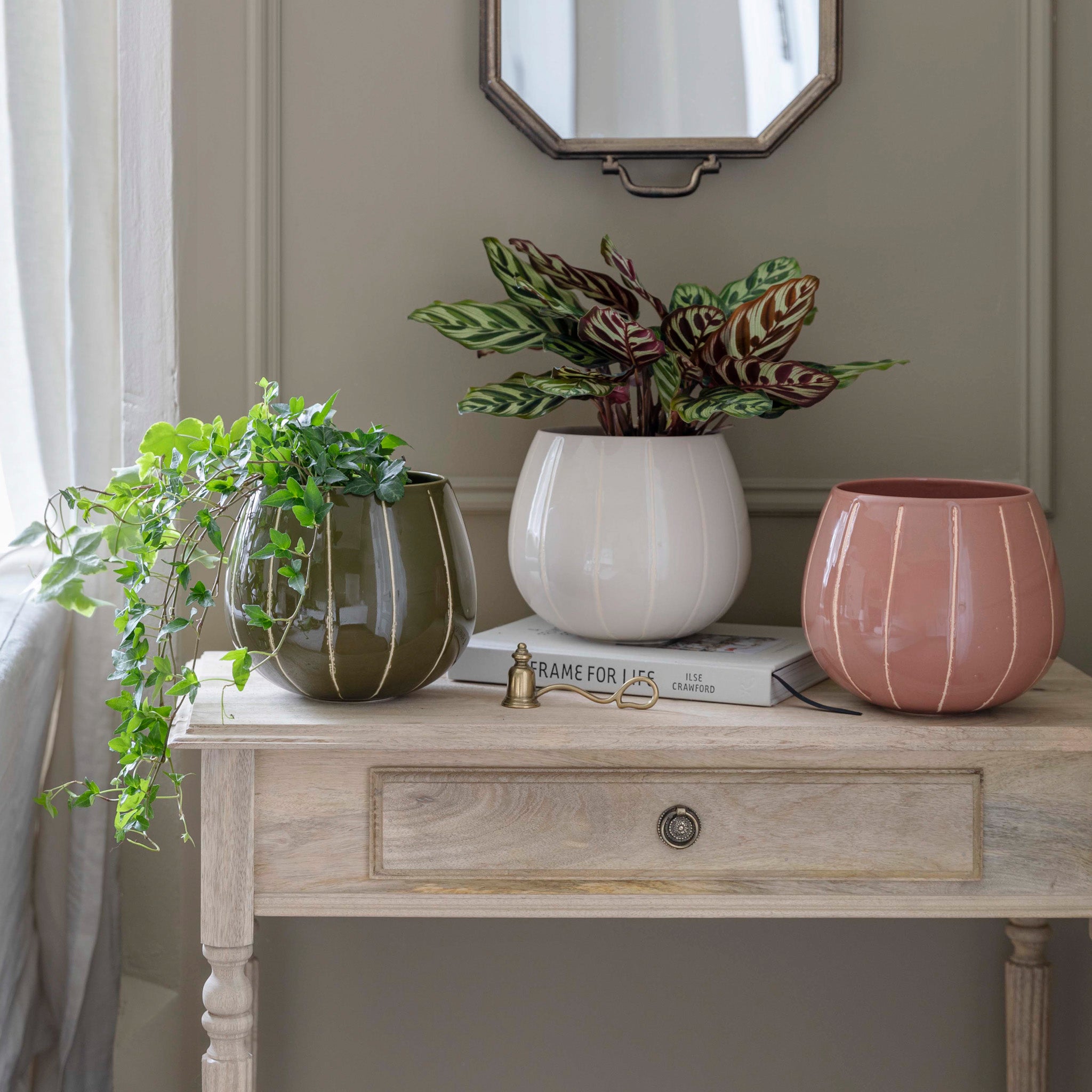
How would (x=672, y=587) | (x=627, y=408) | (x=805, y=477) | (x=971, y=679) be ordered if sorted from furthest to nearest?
(x=805, y=477) → (x=627, y=408) → (x=672, y=587) → (x=971, y=679)

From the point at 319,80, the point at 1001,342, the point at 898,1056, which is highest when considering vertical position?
the point at 319,80

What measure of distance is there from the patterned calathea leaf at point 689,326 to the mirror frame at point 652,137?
291 mm

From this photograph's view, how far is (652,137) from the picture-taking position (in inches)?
45.3

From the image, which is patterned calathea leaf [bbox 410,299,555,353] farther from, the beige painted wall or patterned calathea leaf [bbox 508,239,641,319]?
the beige painted wall

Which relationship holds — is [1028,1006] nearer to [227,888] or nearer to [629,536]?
[629,536]

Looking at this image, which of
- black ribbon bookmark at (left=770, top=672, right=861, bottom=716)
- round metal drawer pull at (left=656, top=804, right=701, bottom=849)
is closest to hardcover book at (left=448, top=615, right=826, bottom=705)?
black ribbon bookmark at (left=770, top=672, right=861, bottom=716)

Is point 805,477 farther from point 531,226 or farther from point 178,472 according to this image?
point 178,472

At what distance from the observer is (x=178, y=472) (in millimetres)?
833

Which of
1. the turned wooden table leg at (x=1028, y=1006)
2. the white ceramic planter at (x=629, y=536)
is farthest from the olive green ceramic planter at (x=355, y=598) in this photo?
the turned wooden table leg at (x=1028, y=1006)

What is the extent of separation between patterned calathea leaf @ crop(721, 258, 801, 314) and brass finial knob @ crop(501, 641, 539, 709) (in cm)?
39

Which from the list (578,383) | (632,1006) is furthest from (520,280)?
(632,1006)

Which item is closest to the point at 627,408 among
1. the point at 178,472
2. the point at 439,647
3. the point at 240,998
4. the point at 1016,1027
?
the point at 439,647

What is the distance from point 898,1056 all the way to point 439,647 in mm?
811

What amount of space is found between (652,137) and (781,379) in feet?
1.27
